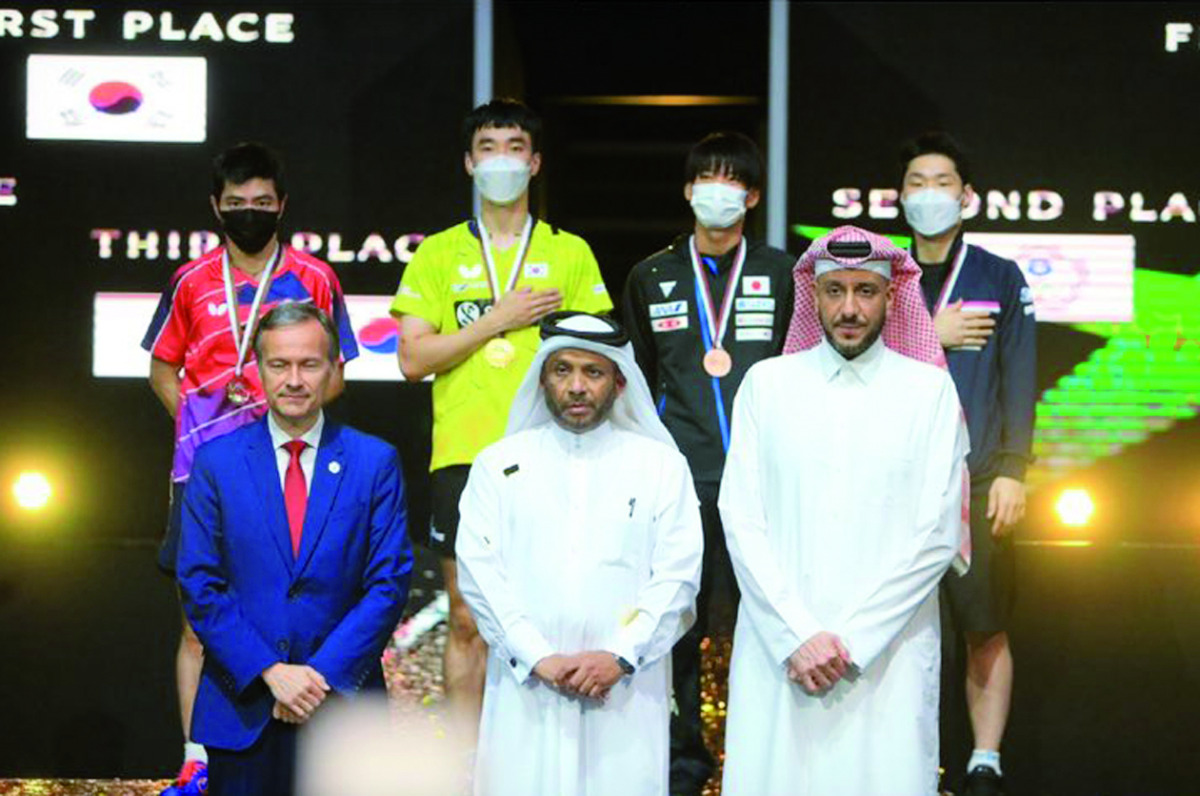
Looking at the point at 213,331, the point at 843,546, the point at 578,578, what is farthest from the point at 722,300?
the point at 213,331

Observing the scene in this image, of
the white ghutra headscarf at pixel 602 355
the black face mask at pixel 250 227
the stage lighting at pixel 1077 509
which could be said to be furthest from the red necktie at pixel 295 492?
the stage lighting at pixel 1077 509

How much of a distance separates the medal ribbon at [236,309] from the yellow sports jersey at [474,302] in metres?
0.36

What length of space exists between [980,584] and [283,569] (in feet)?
7.03

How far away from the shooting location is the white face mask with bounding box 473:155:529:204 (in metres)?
5.41

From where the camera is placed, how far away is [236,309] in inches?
216

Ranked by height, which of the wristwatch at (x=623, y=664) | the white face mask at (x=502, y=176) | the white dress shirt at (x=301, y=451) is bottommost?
the wristwatch at (x=623, y=664)

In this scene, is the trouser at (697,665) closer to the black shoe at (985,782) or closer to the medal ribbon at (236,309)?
the black shoe at (985,782)

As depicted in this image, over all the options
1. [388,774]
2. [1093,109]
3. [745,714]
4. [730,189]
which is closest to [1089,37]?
[1093,109]

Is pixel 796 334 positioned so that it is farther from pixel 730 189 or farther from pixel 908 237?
pixel 908 237

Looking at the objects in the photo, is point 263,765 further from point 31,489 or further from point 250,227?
point 31,489

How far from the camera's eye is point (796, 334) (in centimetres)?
496

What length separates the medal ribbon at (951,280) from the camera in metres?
5.48

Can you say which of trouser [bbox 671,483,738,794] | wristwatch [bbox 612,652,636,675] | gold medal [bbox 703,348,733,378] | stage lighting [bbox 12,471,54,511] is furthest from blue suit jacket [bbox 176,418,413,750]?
stage lighting [bbox 12,471,54,511]

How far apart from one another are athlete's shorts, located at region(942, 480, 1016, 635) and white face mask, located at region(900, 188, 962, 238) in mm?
730
